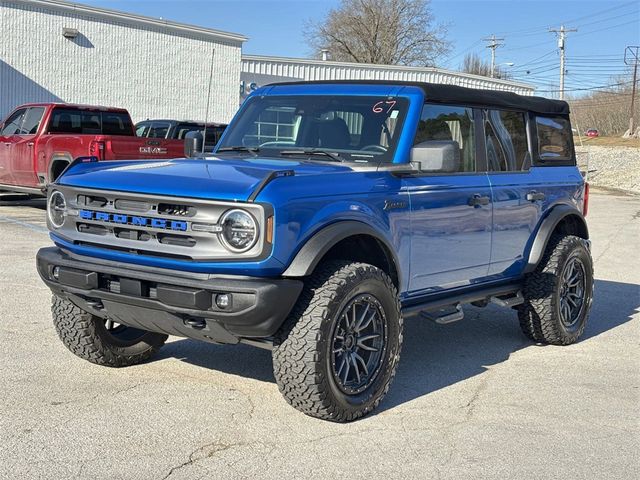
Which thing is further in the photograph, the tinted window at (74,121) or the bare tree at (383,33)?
the bare tree at (383,33)

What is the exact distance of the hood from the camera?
175 inches

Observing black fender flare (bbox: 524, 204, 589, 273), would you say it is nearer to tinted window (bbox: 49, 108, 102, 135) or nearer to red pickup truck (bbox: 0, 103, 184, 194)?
red pickup truck (bbox: 0, 103, 184, 194)

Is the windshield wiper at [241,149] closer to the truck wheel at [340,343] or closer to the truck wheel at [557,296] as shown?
the truck wheel at [340,343]

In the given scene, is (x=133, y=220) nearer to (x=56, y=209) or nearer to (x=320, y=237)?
(x=56, y=209)

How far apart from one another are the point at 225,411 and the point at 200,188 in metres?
1.33

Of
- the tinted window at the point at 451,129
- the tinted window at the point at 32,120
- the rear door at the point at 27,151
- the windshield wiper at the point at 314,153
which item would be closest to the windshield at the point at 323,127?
the windshield wiper at the point at 314,153

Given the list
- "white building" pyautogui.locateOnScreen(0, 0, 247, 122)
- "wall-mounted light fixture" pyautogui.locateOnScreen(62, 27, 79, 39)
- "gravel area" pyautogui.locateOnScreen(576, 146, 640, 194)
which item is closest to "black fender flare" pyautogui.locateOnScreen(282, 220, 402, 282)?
"white building" pyautogui.locateOnScreen(0, 0, 247, 122)

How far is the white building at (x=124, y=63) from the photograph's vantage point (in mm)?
26328

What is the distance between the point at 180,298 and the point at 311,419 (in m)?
1.08

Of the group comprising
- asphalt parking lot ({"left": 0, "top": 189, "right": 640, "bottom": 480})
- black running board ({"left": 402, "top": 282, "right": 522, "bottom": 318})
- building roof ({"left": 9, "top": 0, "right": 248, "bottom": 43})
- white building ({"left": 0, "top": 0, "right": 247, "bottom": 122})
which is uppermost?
building roof ({"left": 9, "top": 0, "right": 248, "bottom": 43})

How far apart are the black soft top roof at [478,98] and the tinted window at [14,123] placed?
10293 millimetres

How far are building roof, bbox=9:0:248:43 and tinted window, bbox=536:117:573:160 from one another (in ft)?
72.9

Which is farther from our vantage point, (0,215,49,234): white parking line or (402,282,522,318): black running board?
(0,215,49,234): white parking line

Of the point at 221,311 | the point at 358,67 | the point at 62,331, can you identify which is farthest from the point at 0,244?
the point at 358,67
